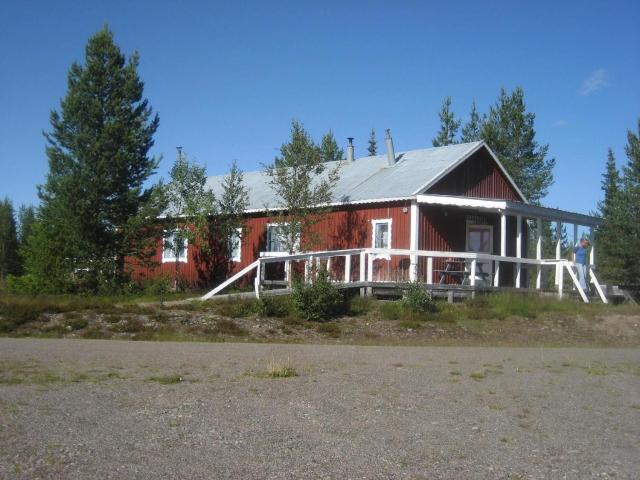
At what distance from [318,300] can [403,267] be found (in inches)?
213

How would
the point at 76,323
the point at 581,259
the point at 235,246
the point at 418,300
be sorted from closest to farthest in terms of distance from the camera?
the point at 76,323, the point at 418,300, the point at 581,259, the point at 235,246

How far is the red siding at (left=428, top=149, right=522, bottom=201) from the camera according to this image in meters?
24.6

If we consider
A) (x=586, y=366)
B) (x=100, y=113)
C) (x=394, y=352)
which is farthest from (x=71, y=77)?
(x=586, y=366)

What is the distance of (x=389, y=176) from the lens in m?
25.8

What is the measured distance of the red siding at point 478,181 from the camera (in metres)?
24.6

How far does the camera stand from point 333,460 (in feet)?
19.7

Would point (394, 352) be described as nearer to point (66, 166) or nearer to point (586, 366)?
point (586, 366)

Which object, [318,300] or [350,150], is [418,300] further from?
[350,150]

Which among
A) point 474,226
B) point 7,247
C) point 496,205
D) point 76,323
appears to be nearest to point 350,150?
point 474,226

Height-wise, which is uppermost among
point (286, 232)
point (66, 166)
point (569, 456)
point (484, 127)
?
point (484, 127)

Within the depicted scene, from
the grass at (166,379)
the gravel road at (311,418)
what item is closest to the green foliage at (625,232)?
the gravel road at (311,418)

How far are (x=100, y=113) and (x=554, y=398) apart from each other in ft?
64.5

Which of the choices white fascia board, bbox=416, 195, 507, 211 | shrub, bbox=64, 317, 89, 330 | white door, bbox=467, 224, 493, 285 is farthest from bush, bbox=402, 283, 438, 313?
shrub, bbox=64, 317, 89, 330

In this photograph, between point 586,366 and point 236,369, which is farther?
point 586,366
